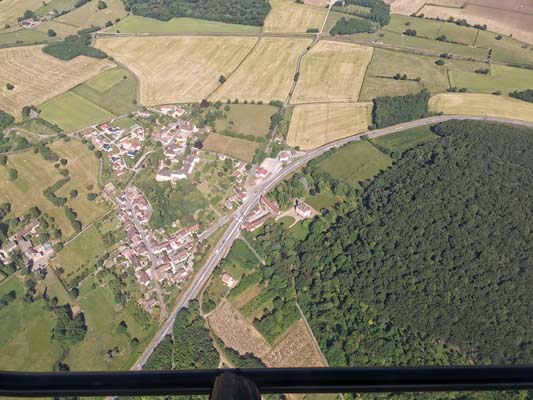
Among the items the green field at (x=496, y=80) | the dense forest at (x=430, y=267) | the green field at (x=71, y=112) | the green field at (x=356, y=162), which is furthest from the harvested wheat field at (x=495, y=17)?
the green field at (x=71, y=112)

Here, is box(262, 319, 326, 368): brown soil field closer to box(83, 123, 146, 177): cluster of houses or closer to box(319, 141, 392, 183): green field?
box(319, 141, 392, 183): green field

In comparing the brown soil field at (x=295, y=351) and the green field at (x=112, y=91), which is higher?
the green field at (x=112, y=91)

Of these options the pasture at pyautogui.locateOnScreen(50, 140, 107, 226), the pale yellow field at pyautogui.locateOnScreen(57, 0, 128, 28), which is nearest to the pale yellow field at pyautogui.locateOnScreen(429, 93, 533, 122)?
the pasture at pyautogui.locateOnScreen(50, 140, 107, 226)

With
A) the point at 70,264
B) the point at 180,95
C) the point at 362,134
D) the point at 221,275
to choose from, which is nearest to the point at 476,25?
the point at 362,134

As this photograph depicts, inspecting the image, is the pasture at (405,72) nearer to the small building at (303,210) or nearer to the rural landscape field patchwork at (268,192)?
the rural landscape field patchwork at (268,192)

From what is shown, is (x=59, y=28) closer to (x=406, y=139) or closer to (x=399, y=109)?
(x=399, y=109)

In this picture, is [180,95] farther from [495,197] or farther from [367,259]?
[495,197]
